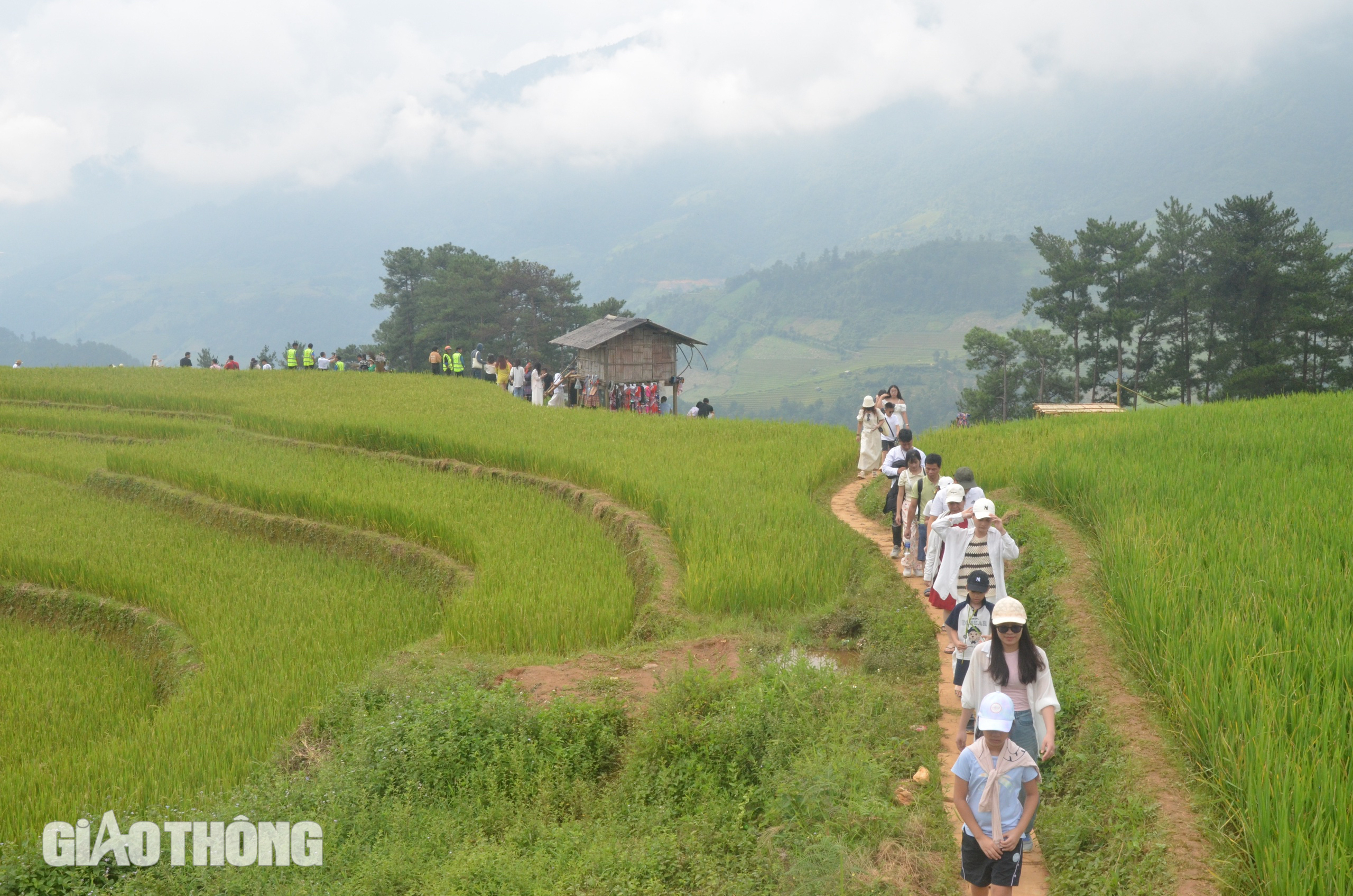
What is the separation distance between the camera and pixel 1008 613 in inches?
191

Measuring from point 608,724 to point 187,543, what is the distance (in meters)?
9.13

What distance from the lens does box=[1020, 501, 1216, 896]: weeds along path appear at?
4.41 m

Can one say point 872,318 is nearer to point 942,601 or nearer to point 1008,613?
point 942,601

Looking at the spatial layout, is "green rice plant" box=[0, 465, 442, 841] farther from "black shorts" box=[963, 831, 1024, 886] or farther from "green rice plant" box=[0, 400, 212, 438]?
"green rice plant" box=[0, 400, 212, 438]

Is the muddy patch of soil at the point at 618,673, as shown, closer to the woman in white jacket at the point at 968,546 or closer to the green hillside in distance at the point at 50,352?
the woman in white jacket at the point at 968,546

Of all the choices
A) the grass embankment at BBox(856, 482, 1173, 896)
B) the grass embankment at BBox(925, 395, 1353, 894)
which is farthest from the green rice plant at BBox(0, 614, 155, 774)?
the grass embankment at BBox(925, 395, 1353, 894)

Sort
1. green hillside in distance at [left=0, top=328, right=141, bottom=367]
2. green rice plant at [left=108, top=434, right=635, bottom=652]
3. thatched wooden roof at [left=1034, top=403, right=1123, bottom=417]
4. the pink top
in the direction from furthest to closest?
green hillside in distance at [left=0, top=328, right=141, bottom=367] → thatched wooden roof at [left=1034, top=403, right=1123, bottom=417] → green rice plant at [left=108, top=434, right=635, bottom=652] → the pink top

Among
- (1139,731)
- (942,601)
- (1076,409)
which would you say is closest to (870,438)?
(942,601)

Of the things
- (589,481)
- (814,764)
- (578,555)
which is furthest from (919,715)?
(589,481)

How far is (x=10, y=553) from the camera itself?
41.5 ft

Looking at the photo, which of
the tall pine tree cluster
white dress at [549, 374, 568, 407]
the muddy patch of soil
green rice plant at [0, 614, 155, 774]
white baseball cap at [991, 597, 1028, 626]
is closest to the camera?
white baseball cap at [991, 597, 1028, 626]

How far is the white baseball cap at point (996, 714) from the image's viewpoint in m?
4.27

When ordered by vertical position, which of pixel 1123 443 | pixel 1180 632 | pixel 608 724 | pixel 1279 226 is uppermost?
pixel 1279 226

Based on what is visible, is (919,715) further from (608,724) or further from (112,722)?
(112,722)
